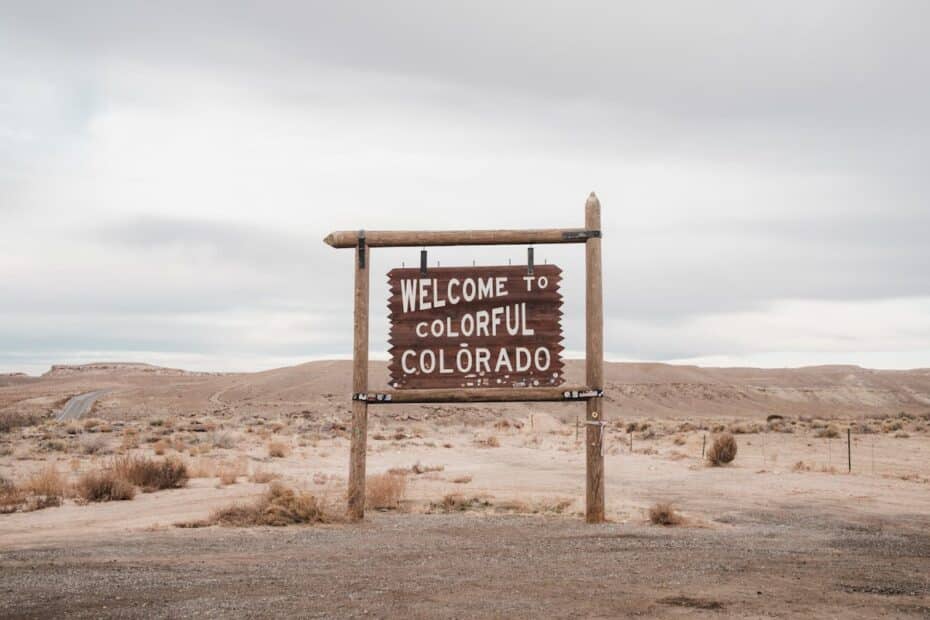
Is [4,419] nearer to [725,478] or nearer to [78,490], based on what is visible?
[78,490]

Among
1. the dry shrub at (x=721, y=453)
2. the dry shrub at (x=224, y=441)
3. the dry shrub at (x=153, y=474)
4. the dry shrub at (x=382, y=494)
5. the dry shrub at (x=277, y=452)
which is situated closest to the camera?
the dry shrub at (x=382, y=494)

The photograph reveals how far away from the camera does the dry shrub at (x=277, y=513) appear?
1109 centimetres

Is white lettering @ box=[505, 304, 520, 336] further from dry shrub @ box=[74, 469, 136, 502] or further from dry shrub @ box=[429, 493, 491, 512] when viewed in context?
dry shrub @ box=[74, 469, 136, 502]

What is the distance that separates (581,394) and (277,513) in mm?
4273

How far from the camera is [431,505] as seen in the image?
42.9 feet

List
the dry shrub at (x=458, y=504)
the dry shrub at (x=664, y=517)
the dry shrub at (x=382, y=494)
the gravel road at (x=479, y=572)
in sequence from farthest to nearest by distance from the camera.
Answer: the dry shrub at (x=382, y=494) < the dry shrub at (x=458, y=504) < the dry shrub at (x=664, y=517) < the gravel road at (x=479, y=572)

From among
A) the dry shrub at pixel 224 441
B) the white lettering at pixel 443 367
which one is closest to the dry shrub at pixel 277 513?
the white lettering at pixel 443 367

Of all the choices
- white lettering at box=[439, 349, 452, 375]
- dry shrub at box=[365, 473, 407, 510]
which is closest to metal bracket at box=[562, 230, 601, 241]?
white lettering at box=[439, 349, 452, 375]

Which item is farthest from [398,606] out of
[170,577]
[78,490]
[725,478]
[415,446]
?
[415,446]

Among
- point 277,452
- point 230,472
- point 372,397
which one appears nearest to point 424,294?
point 372,397

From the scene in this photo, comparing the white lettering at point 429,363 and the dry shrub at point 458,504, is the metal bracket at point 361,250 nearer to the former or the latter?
the white lettering at point 429,363

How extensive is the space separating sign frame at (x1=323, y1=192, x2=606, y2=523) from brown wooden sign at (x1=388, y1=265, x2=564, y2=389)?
196 mm

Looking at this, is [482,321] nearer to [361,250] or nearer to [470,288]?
[470,288]

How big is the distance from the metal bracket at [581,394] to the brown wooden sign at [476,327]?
0.24 m
